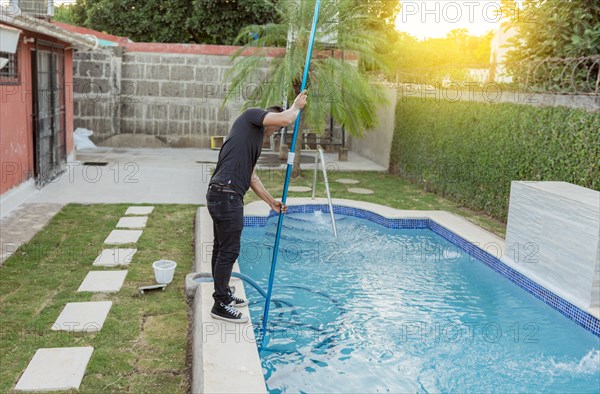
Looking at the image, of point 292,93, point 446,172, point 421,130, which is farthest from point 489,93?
point 292,93

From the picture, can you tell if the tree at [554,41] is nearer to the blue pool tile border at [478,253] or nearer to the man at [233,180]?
the blue pool tile border at [478,253]

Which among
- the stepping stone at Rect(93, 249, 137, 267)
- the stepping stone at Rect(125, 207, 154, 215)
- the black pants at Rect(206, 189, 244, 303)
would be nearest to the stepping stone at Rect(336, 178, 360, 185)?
the stepping stone at Rect(125, 207, 154, 215)

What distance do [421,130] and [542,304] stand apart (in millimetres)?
6764

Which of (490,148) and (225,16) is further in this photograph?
(225,16)

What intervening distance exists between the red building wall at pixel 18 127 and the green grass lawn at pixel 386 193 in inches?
134

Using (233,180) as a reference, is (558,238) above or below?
below

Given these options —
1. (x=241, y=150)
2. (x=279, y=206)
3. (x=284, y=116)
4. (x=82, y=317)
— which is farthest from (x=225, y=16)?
(x=284, y=116)

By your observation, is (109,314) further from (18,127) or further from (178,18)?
(178,18)

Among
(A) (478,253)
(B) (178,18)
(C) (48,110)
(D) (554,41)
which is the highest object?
(B) (178,18)

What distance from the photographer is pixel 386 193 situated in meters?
11.5

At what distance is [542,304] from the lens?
6242 mm

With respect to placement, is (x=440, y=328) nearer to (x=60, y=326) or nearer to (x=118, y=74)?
(x=60, y=326)

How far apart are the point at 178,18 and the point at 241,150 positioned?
65.8ft

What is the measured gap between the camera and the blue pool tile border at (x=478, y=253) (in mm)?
5707
